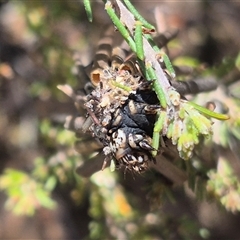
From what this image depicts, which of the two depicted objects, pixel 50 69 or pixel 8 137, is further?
pixel 8 137

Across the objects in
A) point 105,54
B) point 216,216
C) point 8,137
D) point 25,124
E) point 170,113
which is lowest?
point 216,216

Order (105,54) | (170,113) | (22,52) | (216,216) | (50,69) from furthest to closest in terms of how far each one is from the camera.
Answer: (216,216) → (22,52) → (50,69) → (105,54) → (170,113)

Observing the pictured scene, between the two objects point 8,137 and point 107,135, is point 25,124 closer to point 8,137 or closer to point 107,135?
point 8,137

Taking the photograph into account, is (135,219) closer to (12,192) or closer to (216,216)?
(12,192)

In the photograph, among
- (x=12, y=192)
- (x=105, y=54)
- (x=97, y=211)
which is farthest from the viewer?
(x=97, y=211)

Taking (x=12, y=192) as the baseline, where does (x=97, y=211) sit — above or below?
below

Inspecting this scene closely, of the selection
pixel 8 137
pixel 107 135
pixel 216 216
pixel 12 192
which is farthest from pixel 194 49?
pixel 107 135

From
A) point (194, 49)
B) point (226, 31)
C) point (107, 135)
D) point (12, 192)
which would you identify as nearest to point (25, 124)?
point (12, 192)
